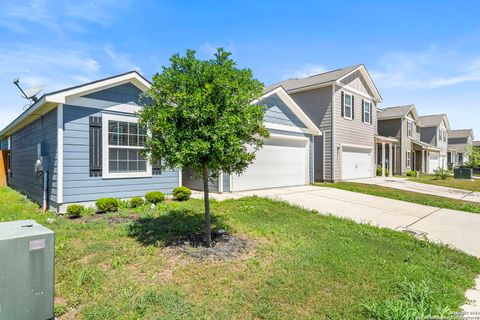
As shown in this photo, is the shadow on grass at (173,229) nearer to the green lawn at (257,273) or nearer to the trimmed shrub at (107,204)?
the green lawn at (257,273)

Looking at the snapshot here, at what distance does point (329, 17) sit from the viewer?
962 centimetres

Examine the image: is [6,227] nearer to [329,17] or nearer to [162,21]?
[162,21]

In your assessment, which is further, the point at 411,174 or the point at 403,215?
the point at 411,174

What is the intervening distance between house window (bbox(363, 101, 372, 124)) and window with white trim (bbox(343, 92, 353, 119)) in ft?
7.19

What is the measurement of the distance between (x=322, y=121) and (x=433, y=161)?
24125 mm

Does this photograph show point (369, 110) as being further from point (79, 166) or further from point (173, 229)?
point (79, 166)

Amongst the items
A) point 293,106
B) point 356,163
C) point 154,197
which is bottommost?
point 154,197

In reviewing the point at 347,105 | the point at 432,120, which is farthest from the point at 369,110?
the point at 432,120

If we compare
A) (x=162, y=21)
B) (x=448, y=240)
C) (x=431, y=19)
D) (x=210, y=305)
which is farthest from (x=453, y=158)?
(x=210, y=305)

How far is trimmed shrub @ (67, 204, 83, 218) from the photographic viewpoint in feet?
23.0

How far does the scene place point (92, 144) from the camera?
771cm

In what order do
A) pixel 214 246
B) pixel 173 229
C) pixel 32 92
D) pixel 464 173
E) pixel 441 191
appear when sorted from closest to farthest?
A: pixel 214 246, pixel 173 229, pixel 32 92, pixel 441 191, pixel 464 173

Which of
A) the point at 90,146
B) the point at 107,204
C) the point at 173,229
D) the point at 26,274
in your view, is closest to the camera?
the point at 26,274

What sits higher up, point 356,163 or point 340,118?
point 340,118
